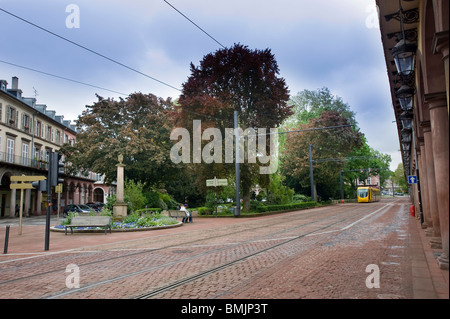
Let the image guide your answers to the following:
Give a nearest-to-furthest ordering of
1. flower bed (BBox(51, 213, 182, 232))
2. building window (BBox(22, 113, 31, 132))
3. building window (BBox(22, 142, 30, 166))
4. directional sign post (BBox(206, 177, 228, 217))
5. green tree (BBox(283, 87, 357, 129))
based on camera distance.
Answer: flower bed (BBox(51, 213, 182, 232)) → directional sign post (BBox(206, 177, 228, 217)) → building window (BBox(22, 142, 30, 166)) → building window (BBox(22, 113, 31, 132)) → green tree (BBox(283, 87, 357, 129))

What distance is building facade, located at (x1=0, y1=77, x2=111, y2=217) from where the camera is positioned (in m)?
34.5

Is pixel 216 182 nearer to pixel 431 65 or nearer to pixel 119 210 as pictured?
pixel 119 210

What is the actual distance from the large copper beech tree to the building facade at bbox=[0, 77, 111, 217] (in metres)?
20.0

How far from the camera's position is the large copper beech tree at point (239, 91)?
25.8 m

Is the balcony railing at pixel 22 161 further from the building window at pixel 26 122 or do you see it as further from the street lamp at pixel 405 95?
the street lamp at pixel 405 95

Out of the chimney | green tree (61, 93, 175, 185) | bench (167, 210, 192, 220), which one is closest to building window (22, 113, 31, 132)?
the chimney

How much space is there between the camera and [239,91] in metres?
26.5

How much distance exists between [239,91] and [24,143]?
2666cm

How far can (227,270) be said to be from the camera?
677 centimetres

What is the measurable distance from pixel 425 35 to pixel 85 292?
22.8 ft

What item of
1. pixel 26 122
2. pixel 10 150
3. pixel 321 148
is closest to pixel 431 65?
pixel 10 150

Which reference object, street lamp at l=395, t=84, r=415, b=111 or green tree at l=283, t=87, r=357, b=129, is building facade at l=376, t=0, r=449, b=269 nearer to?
street lamp at l=395, t=84, r=415, b=111
